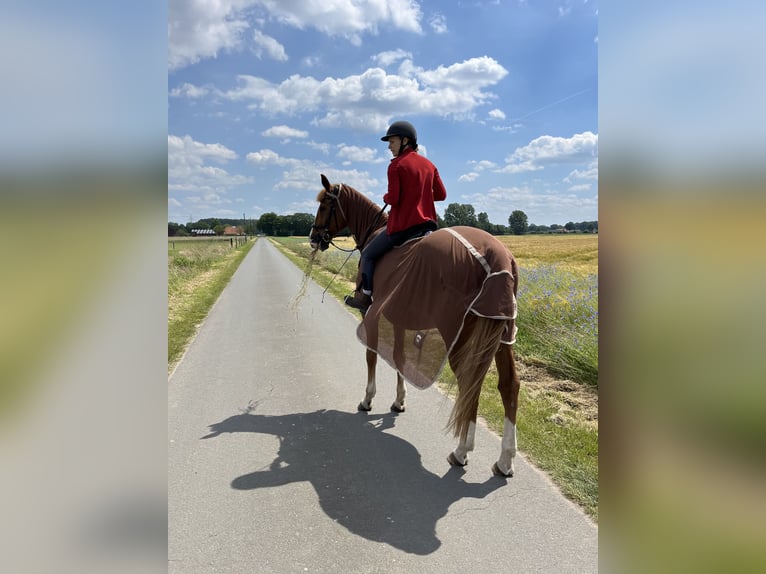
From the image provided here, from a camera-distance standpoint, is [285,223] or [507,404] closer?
[507,404]

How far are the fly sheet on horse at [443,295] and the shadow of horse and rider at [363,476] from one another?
80cm

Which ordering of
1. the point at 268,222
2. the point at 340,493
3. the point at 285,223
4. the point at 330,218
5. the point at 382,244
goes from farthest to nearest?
1. the point at 268,222
2. the point at 285,223
3. the point at 330,218
4. the point at 382,244
5. the point at 340,493

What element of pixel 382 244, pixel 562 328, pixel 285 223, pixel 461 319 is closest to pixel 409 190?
pixel 382 244

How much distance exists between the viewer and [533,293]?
8.96 m

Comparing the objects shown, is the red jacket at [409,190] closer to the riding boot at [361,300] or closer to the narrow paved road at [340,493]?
the riding boot at [361,300]

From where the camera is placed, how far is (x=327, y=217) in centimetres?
597

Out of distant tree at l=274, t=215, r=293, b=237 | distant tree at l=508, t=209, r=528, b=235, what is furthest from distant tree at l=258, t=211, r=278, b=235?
distant tree at l=508, t=209, r=528, b=235

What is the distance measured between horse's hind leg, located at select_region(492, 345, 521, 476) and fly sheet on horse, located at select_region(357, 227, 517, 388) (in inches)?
5.8

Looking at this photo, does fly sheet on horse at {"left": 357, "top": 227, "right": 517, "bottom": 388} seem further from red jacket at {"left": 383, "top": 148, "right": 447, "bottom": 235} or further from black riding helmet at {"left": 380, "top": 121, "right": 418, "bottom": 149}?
black riding helmet at {"left": 380, "top": 121, "right": 418, "bottom": 149}

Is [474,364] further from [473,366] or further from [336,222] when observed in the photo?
[336,222]

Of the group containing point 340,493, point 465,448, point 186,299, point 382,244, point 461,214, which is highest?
point 461,214

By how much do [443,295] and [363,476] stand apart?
1.70m
